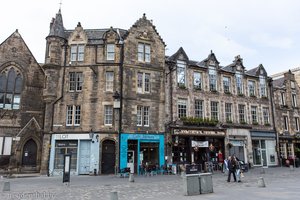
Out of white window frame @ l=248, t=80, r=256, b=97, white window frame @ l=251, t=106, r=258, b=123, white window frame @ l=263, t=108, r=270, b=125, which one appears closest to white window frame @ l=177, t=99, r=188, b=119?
white window frame @ l=251, t=106, r=258, b=123

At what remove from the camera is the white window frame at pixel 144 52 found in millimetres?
25047

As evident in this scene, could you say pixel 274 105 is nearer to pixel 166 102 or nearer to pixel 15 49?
pixel 166 102

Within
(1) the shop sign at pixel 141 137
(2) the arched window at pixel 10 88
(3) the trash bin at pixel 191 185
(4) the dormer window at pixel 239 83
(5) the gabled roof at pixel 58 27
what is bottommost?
(3) the trash bin at pixel 191 185

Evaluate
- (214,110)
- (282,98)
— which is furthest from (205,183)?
(282,98)

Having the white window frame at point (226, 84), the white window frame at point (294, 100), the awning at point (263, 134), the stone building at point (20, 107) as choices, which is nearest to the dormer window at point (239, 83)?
the white window frame at point (226, 84)

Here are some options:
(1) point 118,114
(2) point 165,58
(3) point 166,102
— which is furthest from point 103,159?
(2) point 165,58

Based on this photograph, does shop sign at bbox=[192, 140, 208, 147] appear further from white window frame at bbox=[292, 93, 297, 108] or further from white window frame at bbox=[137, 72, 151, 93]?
white window frame at bbox=[292, 93, 297, 108]

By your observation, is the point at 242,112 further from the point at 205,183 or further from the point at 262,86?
the point at 205,183

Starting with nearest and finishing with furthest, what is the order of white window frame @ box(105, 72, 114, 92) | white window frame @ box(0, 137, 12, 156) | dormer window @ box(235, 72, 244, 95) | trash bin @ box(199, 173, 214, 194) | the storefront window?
trash bin @ box(199, 173, 214, 194) < the storefront window < white window frame @ box(0, 137, 12, 156) < white window frame @ box(105, 72, 114, 92) < dormer window @ box(235, 72, 244, 95)

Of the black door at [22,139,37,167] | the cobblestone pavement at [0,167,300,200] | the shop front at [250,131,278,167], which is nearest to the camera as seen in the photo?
the cobblestone pavement at [0,167,300,200]

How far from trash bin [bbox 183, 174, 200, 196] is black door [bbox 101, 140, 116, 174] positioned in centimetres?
1248

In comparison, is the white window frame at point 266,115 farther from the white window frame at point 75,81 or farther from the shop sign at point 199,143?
the white window frame at point 75,81

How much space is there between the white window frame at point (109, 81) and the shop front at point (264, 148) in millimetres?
16761

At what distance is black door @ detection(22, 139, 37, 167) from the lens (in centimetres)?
2328
